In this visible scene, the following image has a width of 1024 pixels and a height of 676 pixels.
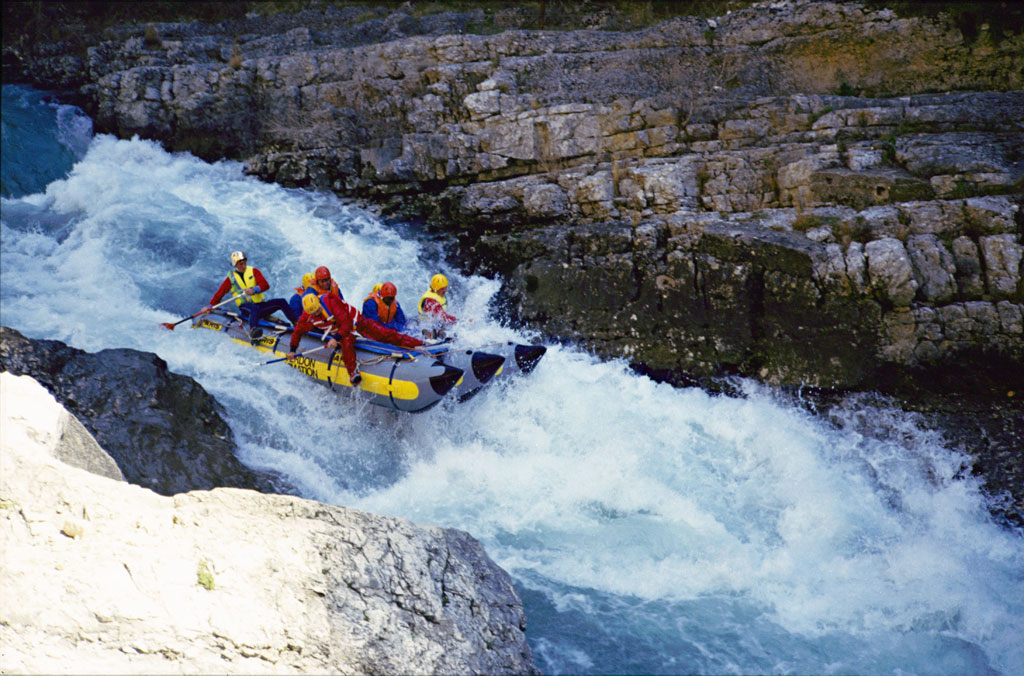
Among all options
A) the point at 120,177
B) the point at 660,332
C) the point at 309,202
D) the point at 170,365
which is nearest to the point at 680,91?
the point at 660,332

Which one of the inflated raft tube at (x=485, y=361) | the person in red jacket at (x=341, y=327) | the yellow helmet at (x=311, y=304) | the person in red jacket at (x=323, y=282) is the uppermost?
the person in red jacket at (x=323, y=282)

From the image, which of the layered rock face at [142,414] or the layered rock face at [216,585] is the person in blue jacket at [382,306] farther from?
the layered rock face at [216,585]

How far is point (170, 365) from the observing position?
9219 millimetres

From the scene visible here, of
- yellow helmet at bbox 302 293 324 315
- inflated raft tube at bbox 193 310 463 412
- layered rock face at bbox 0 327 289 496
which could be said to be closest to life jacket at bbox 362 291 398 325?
inflated raft tube at bbox 193 310 463 412

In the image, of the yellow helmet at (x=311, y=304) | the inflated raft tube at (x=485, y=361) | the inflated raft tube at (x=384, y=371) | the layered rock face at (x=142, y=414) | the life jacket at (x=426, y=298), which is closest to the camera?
the layered rock face at (x=142, y=414)

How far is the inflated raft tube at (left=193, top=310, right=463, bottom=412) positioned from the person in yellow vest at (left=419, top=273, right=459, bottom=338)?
88 centimetres

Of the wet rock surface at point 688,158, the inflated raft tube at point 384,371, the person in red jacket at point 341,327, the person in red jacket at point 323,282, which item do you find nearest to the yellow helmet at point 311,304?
the person in red jacket at point 341,327

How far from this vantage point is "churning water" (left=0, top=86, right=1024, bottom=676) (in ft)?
21.2

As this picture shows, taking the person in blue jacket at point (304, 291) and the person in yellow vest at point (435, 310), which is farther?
the person in yellow vest at point (435, 310)

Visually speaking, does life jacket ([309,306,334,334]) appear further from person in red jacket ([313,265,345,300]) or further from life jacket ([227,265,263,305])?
life jacket ([227,265,263,305])

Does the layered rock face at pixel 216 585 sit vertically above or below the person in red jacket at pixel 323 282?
below

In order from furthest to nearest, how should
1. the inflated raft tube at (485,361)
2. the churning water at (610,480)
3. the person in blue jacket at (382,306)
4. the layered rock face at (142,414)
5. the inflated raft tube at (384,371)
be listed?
the person in blue jacket at (382,306)
the inflated raft tube at (485,361)
the inflated raft tube at (384,371)
the layered rock face at (142,414)
the churning water at (610,480)

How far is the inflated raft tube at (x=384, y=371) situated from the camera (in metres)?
8.47

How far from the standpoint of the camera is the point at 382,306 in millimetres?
9258
